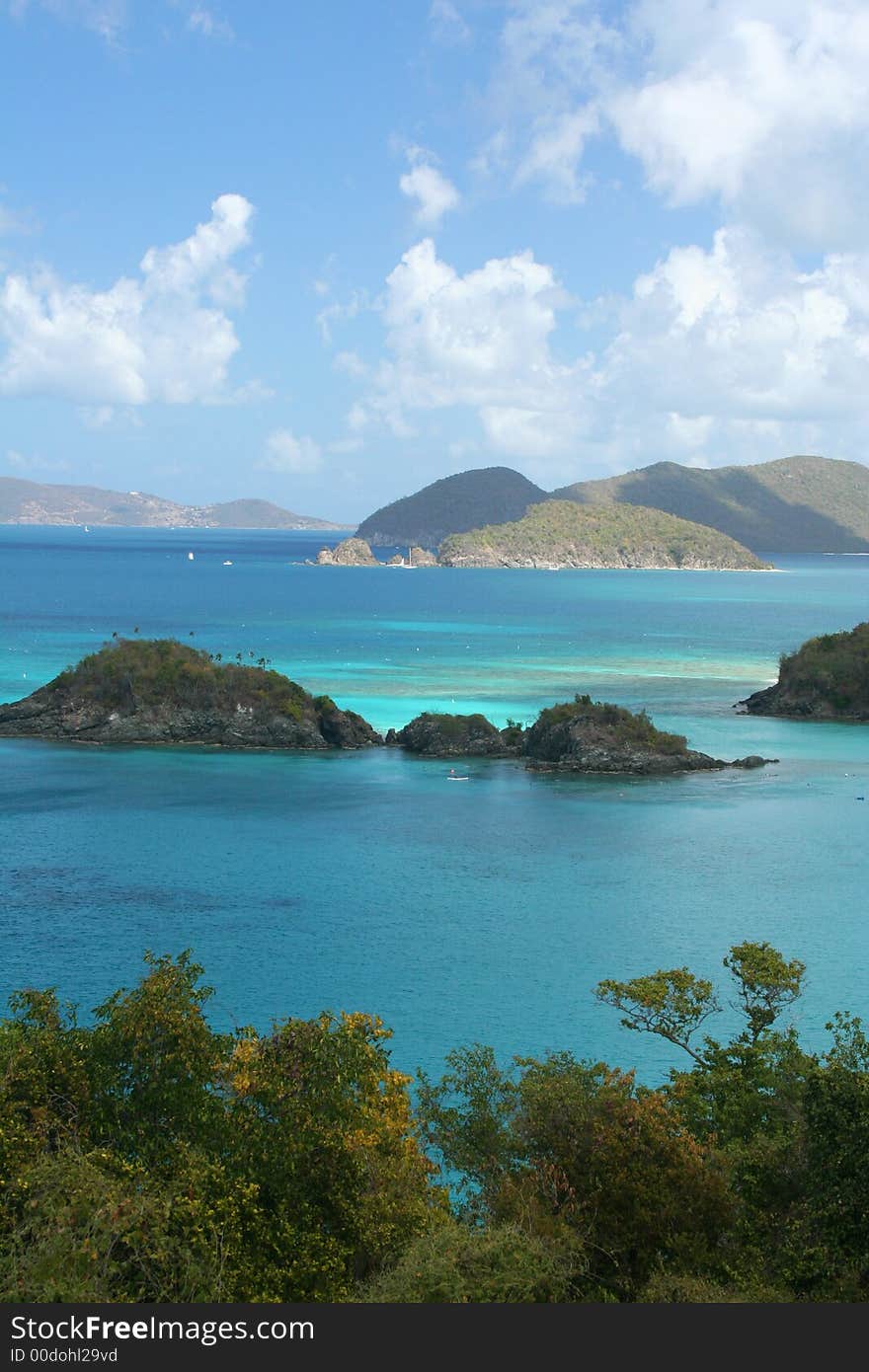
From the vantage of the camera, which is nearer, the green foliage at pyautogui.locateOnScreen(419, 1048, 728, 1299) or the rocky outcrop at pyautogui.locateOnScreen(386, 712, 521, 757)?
the green foliage at pyautogui.locateOnScreen(419, 1048, 728, 1299)

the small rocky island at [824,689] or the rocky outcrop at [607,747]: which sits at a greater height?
the small rocky island at [824,689]

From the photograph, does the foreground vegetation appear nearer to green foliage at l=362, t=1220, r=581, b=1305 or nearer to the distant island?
green foliage at l=362, t=1220, r=581, b=1305

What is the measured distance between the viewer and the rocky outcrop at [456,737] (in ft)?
194

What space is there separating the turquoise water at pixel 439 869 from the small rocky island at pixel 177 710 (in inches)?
92.8

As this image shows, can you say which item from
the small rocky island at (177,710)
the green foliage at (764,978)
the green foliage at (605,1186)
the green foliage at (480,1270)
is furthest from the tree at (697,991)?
the small rocky island at (177,710)

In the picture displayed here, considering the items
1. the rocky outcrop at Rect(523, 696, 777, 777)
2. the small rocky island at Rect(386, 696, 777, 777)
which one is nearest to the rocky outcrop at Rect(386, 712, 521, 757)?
the small rocky island at Rect(386, 696, 777, 777)

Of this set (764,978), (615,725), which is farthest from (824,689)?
(764,978)

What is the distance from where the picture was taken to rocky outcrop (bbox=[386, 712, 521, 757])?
194 ft

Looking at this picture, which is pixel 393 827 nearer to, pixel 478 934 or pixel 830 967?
pixel 478 934

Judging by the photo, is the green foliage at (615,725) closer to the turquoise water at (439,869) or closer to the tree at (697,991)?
the turquoise water at (439,869)

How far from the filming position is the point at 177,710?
62781mm

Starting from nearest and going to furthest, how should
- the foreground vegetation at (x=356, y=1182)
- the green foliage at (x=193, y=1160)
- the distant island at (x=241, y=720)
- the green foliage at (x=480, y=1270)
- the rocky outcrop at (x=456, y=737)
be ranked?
the green foliage at (x=480, y=1270)
the green foliage at (x=193, y=1160)
the foreground vegetation at (x=356, y=1182)
the distant island at (x=241, y=720)
the rocky outcrop at (x=456, y=737)

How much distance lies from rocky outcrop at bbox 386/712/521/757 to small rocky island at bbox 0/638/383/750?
2831mm

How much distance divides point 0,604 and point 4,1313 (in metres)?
125
